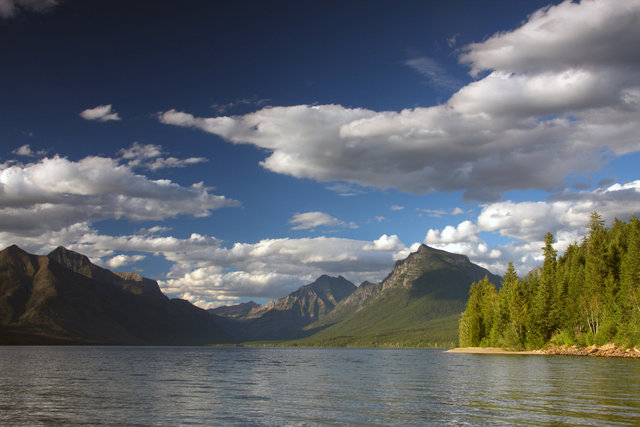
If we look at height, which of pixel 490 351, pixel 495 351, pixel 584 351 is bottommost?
pixel 490 351

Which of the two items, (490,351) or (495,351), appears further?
(490,351)

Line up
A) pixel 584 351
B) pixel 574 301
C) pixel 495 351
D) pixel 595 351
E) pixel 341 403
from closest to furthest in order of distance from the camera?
pixel 341 403, pixel 595 351, pixel 584 351, pixel 574 301, pixel 495 351

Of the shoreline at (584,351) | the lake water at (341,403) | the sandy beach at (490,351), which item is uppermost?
the lake water at (341,403)

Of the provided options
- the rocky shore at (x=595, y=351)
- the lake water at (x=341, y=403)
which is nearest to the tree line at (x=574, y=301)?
the rocky shore at (x=595, y=351)

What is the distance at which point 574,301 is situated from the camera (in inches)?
5413

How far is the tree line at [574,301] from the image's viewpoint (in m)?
117

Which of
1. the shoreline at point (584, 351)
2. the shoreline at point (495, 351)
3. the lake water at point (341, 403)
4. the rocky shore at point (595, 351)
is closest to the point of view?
the lake water at point (341, 403)

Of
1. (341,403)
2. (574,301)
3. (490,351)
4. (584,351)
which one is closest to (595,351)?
(584,351)

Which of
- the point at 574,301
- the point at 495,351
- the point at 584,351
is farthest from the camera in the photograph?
the point at 495,351

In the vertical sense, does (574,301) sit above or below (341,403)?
above

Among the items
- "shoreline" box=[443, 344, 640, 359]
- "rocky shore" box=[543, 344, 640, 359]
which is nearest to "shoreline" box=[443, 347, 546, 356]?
"shoreline" box=[443, 344, 640, 359]

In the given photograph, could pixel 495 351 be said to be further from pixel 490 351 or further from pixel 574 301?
pixel 574 301

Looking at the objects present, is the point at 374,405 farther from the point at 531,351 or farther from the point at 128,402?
the point at 531,351

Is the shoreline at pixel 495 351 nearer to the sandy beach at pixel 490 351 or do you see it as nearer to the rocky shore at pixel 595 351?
the sandy beach at pixel 490 351
